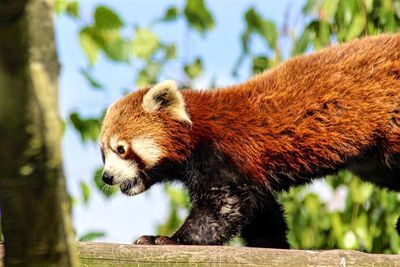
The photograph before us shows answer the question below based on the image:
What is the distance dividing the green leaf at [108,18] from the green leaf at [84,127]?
71 cm

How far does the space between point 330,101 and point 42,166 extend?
7.97 feet

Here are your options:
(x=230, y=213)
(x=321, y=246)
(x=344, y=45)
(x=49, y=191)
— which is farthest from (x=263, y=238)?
(x=49, y=191)

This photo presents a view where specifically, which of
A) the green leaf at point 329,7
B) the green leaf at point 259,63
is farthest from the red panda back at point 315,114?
the green leaf at point 259,63

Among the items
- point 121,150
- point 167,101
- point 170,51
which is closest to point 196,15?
point 170,51

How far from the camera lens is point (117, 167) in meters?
3.81

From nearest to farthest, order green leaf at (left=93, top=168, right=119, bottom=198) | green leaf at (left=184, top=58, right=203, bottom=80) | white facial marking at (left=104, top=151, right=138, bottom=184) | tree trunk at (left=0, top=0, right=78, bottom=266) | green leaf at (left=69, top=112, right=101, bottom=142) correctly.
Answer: tree trunk at (left=0, top=0, right=78, bottom=266) → white facial marking at (left=104, top=151, right=138, bottom=184) → green leaf at (left=93, top=168, right=119, bottom=198) → green leaf at (left=69, top=112, right=101, bottom=142) → green leaf at (left=184, top=58, right=203, bottom=80)

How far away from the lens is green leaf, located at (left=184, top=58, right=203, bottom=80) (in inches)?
237

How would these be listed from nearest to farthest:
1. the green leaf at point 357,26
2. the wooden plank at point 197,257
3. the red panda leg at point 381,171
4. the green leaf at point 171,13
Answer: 1. the wooden plank at point 197,257
2. the red panda leg at point 381,171
3. the green leaf at point 357,26
4. the green leaf at point 171,13

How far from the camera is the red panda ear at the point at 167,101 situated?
3.74m

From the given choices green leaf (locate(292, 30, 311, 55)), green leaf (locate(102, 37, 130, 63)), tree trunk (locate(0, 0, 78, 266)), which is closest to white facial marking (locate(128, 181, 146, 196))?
green leaf (locate(102, 37, 130, 63))

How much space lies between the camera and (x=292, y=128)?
3.63 meters

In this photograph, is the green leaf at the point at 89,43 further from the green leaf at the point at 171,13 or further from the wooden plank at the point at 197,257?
the wooden plank at the point at 197,257

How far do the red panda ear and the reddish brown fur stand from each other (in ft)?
0.13

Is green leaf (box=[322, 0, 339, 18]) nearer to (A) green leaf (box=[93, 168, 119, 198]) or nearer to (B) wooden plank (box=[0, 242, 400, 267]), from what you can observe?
(A) green leaf (box=[93, 168, 119, 198])
